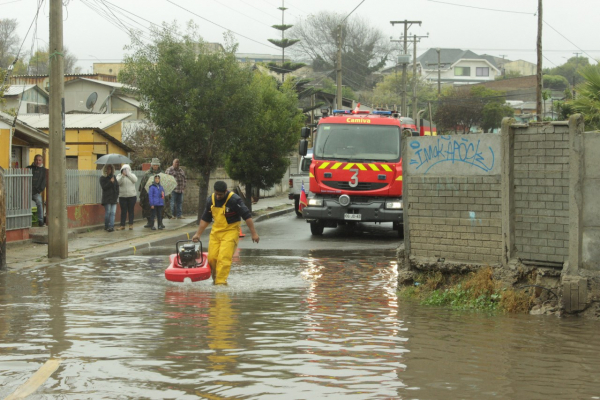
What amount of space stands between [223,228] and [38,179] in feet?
27.2

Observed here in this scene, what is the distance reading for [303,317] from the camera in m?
8.67

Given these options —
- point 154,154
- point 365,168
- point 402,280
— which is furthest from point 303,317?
point 154,154

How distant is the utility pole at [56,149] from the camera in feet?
47.2

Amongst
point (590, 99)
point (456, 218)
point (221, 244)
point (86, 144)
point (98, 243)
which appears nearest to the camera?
point (456, 218)

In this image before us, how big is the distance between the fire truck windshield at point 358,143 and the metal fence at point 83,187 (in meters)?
6.10

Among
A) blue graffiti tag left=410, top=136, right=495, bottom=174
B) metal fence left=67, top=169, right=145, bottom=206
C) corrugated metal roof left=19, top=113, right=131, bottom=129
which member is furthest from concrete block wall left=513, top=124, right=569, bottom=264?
corrugated metal roof left=19, top=113, right=131, bottom=129

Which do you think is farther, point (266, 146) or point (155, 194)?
point (266, 146)

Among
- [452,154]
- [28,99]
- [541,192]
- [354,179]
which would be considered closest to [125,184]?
[354,179]

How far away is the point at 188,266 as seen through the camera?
11.3 metres

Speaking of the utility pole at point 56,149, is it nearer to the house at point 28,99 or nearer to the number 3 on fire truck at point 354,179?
the number 3 on fire truck at point 354,179

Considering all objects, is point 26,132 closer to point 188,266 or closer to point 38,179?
point 38,179

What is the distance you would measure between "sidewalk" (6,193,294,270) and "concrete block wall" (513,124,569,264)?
8.44 m

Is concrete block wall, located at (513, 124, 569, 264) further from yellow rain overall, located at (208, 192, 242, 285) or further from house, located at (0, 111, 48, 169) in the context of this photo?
house, located at (0, 111, 48, 169)

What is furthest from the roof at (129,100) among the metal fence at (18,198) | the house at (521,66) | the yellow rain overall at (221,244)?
the house at (521,66)
